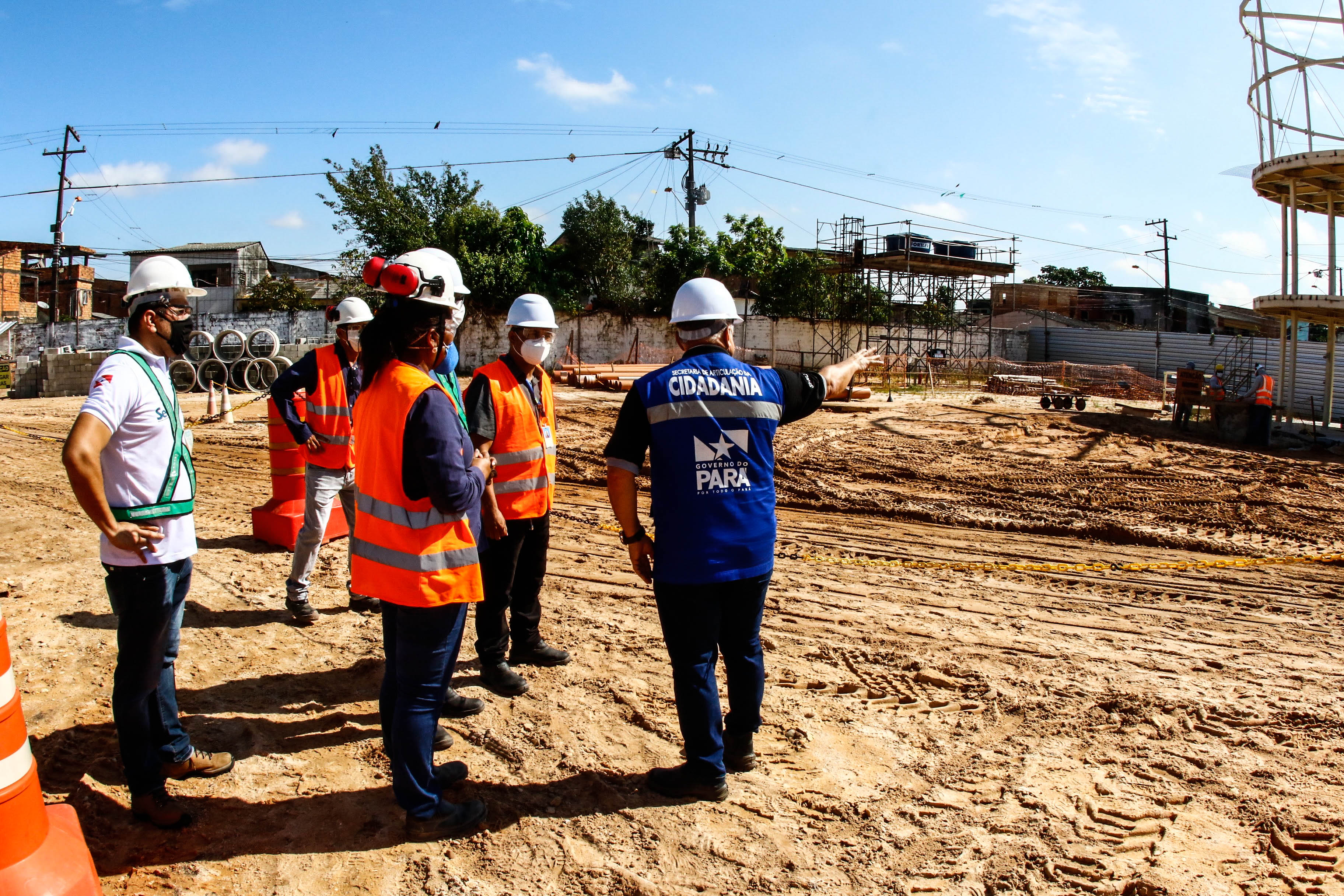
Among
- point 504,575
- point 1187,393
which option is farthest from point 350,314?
point 1187,393

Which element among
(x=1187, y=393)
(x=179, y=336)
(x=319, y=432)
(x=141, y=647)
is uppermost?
(x=1187, y=393)

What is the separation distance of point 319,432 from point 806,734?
3384 millimetres

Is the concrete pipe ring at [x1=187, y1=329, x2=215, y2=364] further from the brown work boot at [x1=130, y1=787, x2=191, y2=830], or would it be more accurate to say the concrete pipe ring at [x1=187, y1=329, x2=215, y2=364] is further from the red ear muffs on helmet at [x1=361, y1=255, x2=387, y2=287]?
→ the red ear muffs on helmet at [x1=361, y1=255, x2=387, y2=287]

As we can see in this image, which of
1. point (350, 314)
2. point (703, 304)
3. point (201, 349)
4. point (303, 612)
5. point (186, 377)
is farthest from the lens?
point (201, 349)

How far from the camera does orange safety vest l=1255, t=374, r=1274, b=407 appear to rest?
14148mm

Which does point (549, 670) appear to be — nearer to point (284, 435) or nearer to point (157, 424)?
point (157, 424)

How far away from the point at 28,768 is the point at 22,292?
53569 mm

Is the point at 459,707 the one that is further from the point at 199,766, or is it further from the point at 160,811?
the point at 160,811

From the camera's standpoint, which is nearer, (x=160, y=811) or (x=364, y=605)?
(x=160, y=811)

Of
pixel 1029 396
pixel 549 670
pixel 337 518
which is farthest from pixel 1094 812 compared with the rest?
pixel 1029 396

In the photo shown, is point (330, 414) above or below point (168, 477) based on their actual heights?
above

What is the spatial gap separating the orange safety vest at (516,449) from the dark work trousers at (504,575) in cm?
10

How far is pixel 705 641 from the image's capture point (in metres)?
3.20

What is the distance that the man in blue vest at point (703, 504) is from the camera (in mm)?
3158
